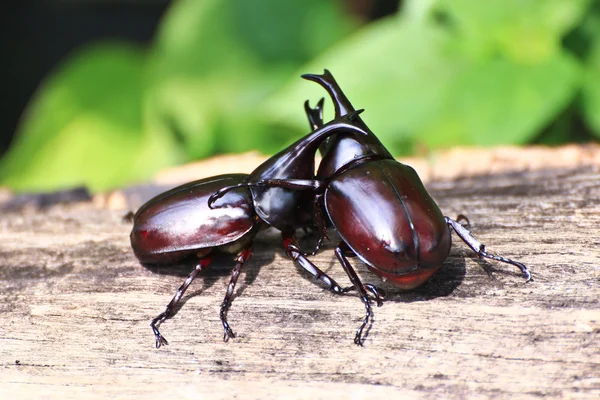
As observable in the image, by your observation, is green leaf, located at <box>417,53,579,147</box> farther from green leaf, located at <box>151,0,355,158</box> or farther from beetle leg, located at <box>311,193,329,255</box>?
green leaf, located at <box>151,0,355,158</box>

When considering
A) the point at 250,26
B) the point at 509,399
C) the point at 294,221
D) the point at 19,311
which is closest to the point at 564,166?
the point at 294,221

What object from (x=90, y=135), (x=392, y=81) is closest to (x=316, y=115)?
(x=392, y=81)

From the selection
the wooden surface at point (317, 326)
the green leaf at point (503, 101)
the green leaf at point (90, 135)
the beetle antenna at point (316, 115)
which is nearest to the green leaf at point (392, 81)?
the green leaf at point (503, 101)

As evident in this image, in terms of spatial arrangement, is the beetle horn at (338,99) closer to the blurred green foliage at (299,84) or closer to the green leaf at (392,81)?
the blurred green foliage at (299,84)

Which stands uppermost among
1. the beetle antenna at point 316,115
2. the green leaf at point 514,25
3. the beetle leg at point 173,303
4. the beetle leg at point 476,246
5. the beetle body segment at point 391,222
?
the green leaf at point 514,25

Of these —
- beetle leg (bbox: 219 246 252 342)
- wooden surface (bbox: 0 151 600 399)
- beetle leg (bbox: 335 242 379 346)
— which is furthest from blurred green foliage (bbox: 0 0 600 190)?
beetle leg (bbox: 335 242 379 346)
